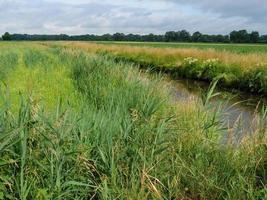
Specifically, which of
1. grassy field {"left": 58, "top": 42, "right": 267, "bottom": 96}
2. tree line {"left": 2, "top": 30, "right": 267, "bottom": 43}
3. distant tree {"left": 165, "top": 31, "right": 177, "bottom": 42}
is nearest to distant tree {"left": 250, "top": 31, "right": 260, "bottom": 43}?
tree line {"left": 2, "top": 30, "right": 267, "bottom": 43}

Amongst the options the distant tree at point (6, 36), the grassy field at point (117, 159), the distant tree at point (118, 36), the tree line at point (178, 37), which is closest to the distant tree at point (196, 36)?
the tree line at point (178, 37)

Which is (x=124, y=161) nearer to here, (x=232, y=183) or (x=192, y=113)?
(x=232, y=183)

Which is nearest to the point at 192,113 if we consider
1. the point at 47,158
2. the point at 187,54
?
the point at 47,158

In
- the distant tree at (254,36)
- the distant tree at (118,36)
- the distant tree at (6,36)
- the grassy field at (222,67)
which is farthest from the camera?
the distant tree at (6,36)

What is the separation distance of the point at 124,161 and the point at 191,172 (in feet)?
2.31

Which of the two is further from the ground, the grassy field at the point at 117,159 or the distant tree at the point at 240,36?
the grassy field at the point at 117,159

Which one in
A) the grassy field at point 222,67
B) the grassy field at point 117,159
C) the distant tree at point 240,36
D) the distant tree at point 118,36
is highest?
the grassy field at point 117,159

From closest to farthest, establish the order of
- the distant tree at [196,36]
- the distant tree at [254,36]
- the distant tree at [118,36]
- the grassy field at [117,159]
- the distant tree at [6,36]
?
the grassy field at [117,159] < the distant tree at [254,36] < the distant tree at [196,36] < the distant tree at [118,36] < the distant tree at [6,36]

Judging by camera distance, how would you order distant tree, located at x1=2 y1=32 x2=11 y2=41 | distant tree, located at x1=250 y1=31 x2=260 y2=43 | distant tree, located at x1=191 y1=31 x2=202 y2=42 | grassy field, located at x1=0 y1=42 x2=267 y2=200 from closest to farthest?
grassy field, located at x1=0 y1=42 x2=267 y2=200, distant tree, located at x1=250 y1=31 x2=260 y2=43, distant tree, located at x1=191 y1=31 x2=202 y2=42, distant tree, located at x1=2 y1=32 x2=11 y2=41

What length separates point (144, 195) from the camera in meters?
4.31

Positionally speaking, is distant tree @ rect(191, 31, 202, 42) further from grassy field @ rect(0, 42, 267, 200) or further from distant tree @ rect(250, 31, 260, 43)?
grassy field @ rect(0, 42, 267, 200)

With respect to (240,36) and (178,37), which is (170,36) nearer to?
(178,37)

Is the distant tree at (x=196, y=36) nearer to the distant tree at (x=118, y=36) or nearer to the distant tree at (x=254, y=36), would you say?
the distant tree at (x=254, y=36)

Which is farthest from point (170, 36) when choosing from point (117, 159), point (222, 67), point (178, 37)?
point (117, 159)
